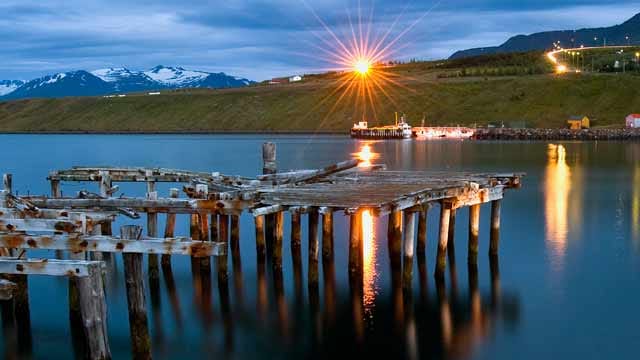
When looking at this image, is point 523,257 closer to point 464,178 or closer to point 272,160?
point 464,178

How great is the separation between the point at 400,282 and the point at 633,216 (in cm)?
2106

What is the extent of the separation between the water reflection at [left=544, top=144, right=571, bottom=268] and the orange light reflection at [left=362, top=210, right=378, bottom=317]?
284 inches

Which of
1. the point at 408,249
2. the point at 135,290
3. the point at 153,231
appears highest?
the point at 153,231

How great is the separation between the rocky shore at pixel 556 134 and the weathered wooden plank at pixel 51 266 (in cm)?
11877

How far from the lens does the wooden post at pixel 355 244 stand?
2443cm

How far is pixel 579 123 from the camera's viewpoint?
145125 millimetres

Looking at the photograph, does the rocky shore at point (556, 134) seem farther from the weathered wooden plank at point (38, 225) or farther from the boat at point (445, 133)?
the weathered wooden plank at point (38, 225)

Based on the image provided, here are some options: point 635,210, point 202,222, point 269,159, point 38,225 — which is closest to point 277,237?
point 202,222

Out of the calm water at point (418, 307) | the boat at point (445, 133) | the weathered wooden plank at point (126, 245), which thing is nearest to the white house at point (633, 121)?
the boat at point (445, 133)

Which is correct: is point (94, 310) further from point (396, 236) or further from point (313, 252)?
point (396, 236)

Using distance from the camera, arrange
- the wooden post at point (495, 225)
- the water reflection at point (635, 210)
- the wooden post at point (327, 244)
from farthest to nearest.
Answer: the water reflection at point (635, 210), the wooden post at point (495, 225), the wooden post at point (327, 244)

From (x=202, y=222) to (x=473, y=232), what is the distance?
9.24 m

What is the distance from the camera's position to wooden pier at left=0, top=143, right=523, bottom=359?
18.3 meters

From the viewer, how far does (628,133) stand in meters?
127
